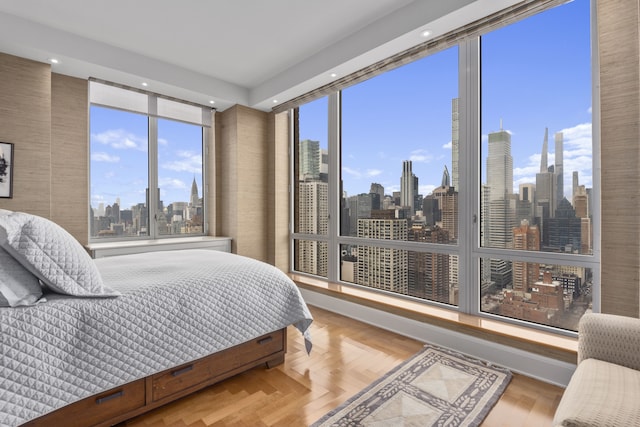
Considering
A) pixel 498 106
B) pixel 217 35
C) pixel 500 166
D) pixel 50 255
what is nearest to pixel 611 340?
pixel 500 166

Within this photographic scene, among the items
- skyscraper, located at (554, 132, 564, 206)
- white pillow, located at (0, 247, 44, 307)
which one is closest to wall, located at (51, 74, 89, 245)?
white pillow, located at (0, 247, 44, 307)

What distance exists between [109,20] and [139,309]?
2653mm

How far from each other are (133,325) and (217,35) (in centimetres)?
270

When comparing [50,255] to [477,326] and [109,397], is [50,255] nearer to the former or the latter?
[109,397]

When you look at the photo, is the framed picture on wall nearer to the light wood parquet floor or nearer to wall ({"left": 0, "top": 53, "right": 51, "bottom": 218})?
wall ({"left": 0, "top": 53, "right": 51, "bottom": 218})

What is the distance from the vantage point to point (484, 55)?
260cm

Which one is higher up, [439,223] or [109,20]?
[109,20]

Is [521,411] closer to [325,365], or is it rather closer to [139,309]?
[325,365]

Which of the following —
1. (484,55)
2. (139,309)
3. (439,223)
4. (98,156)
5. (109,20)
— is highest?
(109,20)

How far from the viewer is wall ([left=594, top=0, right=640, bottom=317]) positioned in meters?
1.75

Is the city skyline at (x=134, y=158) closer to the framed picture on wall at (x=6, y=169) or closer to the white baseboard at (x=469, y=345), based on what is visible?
the framed picture on wall at (x=6, y=169)

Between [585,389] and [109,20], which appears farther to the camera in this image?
[109,20]

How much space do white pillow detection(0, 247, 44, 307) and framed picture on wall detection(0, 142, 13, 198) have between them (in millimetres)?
1946

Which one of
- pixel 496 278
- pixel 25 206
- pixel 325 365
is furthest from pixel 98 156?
pixel 496 278
